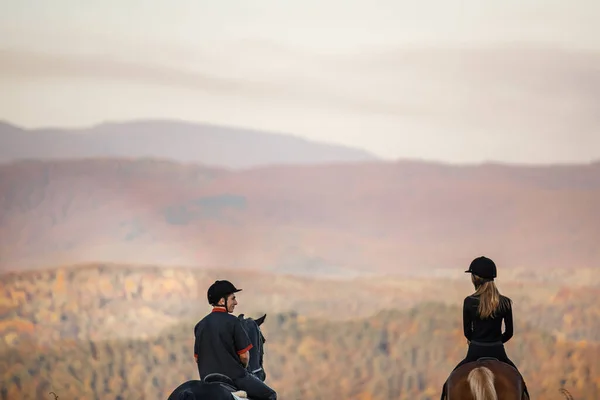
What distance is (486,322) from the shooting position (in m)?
6.96

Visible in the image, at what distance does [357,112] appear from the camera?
13.3 metres

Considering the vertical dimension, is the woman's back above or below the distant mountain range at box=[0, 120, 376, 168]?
below

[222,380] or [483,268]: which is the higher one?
[483,268]

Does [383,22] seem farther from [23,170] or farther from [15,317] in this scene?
[15,317]

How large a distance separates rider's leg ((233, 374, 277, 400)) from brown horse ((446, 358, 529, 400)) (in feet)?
3.42

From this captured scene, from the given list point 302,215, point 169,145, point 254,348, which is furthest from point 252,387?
point 169,145

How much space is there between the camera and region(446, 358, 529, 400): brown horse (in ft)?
21.4

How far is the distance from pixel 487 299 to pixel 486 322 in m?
0.14

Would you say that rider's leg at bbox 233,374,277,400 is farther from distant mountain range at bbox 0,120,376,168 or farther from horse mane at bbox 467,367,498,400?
distant mountain range at bbox 0,120,376,168

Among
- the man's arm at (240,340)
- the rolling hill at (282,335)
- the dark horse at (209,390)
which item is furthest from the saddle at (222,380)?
the rolling hill at (282,335)

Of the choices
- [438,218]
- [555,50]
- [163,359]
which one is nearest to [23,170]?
[163,359]

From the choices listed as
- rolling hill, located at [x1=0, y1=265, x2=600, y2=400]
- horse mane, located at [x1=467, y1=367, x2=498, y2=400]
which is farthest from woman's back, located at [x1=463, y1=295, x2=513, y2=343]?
rolling hill, located at [x1=0, y1=265, x2=600, y2=400]

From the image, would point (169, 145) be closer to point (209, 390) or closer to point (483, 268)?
point (483, 268)

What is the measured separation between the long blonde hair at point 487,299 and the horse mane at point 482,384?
18.2 inches
